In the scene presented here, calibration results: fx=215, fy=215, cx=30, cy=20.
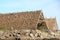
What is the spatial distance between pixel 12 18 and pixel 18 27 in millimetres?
3270

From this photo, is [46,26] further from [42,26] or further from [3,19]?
[3,19]

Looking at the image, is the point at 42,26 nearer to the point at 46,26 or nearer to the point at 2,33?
the point at 46,26

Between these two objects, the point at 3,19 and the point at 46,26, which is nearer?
the point at 46,26

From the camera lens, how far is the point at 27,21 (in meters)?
31.1

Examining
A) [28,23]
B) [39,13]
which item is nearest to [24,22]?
[28,23]

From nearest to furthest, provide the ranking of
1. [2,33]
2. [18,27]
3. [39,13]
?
[2,33] < [18,27] < [39,13]

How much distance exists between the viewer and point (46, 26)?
30.6 m

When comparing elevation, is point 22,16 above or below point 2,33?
above

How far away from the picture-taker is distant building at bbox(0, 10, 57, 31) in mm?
30442

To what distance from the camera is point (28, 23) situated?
30547 mm

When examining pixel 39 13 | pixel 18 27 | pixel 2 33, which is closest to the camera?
pixel 2 33

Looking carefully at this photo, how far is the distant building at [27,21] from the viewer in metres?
30.4

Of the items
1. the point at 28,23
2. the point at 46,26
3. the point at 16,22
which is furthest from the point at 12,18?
the point at 46,26

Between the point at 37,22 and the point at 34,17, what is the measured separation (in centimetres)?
136
